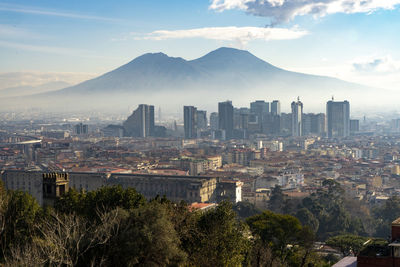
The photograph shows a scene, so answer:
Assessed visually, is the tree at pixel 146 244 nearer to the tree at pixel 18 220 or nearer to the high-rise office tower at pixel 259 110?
the tree at pixel 18 220

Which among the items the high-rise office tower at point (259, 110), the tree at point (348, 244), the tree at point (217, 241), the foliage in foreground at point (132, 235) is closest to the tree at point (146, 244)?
the foliage in foreground at point (132, 235)

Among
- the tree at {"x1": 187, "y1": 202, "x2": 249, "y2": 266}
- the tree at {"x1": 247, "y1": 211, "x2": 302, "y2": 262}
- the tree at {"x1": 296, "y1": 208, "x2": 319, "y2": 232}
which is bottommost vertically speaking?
the tree at {"x1": 296, "y1": 208, "x2": 319, "y2": 232}

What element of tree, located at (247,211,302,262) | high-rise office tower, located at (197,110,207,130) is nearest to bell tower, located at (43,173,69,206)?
tree, located at (247,211,302,262)

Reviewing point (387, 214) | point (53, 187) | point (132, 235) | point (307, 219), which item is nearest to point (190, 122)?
point (387, 214)

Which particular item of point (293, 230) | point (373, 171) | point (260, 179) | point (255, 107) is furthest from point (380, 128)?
point (293, 230)

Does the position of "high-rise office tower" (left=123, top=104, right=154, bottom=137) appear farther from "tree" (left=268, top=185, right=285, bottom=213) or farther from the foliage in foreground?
the foliage in foreground

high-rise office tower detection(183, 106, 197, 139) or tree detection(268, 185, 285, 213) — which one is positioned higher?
high-rise office tower detection(183, 106, 197, 139)

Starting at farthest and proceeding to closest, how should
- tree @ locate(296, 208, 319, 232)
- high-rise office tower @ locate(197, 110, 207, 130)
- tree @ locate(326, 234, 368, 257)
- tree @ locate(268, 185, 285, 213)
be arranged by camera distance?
high-rise office tower @ locate(197, 110, 207, 130), tree @ locate(268, 185, 285, 213), tree @ locate(296, 208, 319, 232), tree @ locate(326, 234, 368, 257)
